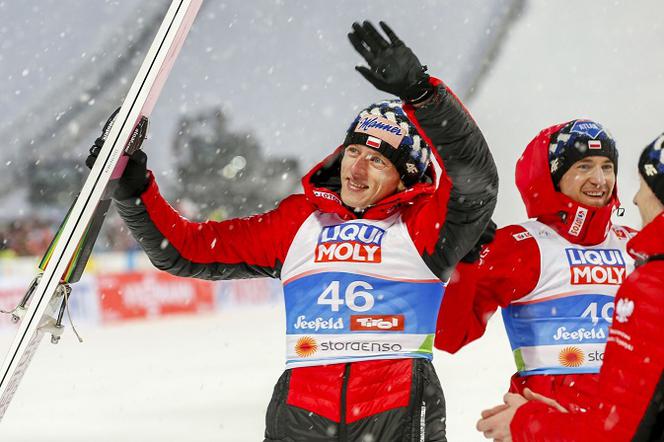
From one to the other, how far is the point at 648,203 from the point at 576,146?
174cm

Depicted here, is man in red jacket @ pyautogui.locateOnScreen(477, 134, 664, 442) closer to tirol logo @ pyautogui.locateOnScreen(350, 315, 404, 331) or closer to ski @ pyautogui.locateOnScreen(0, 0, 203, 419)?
tirol logo @ pyautogui.locateOnScreen(350, 315, 404, 331)

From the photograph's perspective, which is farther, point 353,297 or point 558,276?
point 558,276

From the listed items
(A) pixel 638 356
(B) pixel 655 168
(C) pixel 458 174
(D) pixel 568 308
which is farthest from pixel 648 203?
(D) pixel 568 308

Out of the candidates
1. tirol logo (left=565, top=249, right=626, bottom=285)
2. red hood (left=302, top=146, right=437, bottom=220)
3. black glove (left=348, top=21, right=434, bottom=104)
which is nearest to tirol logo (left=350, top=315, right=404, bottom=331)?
red hood (left=302, top=146, right=437, bottom=220)

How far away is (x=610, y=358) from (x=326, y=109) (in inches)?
639

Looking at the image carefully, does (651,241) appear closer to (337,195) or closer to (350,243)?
(350,243)

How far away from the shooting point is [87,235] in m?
3.16

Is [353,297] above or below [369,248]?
below

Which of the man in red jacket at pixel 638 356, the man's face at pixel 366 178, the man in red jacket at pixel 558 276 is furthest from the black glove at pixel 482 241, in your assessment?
the man in red jacket at pixel 638 356

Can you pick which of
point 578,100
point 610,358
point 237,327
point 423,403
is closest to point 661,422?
point 610,358

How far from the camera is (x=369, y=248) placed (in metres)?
2.96

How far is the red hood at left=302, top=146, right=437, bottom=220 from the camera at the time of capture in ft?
9.86

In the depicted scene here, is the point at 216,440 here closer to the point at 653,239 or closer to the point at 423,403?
the point at 423,403

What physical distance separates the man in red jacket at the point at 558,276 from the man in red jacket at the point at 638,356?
55.4 inches
